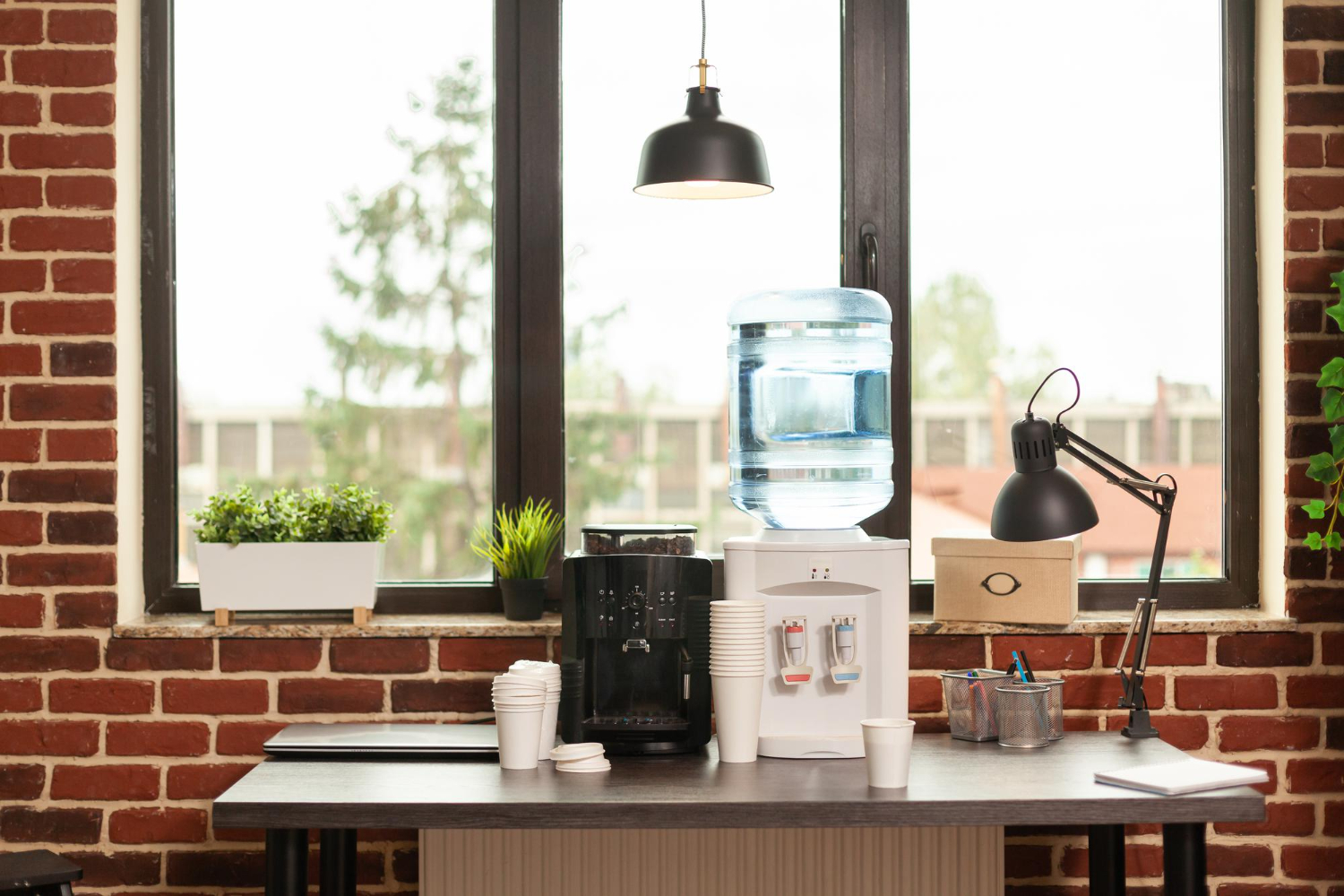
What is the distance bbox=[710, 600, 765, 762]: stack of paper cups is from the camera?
79.0 inches

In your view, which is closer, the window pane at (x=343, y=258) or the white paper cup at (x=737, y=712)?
the white paper cup at (x=737, y=712)

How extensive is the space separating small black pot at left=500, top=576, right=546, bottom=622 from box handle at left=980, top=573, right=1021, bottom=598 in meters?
0.88

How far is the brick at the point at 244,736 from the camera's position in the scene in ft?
7.79

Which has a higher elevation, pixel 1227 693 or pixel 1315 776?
pixel 1227 693

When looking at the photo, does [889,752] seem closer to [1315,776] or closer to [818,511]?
[818,511]

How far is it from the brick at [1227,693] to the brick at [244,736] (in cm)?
179

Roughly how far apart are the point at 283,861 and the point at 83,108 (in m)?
1.52

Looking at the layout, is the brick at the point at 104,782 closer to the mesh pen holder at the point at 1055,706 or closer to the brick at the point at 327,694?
the brick at the point at 327,694

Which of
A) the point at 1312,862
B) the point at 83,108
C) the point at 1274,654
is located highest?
the point at 83,108

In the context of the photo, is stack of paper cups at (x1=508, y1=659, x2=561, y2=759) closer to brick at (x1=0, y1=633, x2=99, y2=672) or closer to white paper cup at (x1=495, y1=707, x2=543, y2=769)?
white paper cup at (x1=495, y1=707, x2=543, y2=769)

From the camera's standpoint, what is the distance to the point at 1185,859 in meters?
1.84

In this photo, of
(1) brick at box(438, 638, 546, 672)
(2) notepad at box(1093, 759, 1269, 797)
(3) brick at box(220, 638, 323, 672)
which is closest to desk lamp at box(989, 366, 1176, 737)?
(2) notepad at box(1093, 759, 1269, 797)

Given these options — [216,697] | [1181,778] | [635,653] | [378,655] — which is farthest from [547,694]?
[1181,778]

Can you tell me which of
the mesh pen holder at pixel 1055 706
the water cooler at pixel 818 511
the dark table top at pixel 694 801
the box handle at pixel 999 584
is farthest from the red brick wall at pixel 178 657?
the dark table top at pixel 694 801
